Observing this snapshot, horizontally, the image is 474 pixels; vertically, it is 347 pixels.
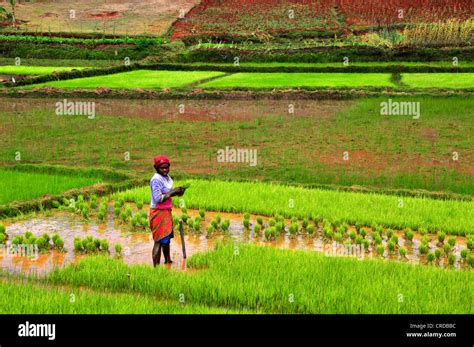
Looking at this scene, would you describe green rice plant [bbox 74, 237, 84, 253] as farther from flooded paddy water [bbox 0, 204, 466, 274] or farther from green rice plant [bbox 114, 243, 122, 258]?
green rice plant [bbox 114, 243, 122, 258]

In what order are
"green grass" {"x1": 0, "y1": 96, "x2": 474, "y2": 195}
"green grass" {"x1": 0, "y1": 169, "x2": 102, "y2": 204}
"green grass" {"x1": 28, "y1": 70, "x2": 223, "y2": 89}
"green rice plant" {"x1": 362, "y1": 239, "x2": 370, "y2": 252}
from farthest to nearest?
"green grass" {"x1": 28, "y1": 70, "x2": 223, "y2": 89} → "green grass" {"x1": 0, "y1": 96, "x2": 474, "y2": 195} → "green grass" {"x1": 0, "y1": 169, "x2": 102, "y2": 204} → "green rice plant" {"x1": 362, "y1": 239, "x2": 370, "y2": 252}

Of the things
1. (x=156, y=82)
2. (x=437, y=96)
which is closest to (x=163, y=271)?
(x=437, y=96)

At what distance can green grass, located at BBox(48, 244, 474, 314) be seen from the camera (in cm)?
777

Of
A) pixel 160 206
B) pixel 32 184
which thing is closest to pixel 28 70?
pixel 32 184

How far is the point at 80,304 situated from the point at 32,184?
7.36 metres

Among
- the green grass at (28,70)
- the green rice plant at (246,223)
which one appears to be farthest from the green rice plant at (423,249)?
the green grass at (28,70)

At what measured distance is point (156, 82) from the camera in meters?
27.6

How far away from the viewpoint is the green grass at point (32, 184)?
44.5 ft

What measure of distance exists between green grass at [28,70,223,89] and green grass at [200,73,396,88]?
1.13 meters

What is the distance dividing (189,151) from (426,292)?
10.4 m

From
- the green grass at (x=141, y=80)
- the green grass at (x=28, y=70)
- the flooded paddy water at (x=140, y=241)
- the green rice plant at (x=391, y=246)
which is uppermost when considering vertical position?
the green grass at (x=28, y=70)

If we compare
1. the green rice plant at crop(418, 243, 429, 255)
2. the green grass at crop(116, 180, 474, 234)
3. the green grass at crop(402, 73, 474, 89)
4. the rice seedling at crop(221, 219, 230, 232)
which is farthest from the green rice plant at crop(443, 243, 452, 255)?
the green grass at crop(402, 73, 474, 89)

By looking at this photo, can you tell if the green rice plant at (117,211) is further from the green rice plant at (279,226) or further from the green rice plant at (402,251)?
the green rice plant at (402,251)

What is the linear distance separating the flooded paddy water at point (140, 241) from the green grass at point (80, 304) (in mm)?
1347
